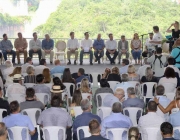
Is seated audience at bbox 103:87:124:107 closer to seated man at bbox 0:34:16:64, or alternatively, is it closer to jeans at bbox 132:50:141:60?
jeans at bbox 132:50:141:60

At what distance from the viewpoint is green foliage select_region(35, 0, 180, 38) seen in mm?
24797

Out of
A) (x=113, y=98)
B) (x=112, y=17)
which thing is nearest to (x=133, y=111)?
(x=113, y=98)

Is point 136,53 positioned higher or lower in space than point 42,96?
higher

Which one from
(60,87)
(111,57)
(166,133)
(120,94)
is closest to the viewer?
(166,133)

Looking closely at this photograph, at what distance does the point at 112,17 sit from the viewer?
2488cm

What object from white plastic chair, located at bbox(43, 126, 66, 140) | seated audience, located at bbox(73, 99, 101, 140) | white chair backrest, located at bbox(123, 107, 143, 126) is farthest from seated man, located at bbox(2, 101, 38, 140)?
white chair backrest, located at bbox(123, 107, 143, 126)

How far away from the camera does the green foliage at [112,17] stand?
24.8 m

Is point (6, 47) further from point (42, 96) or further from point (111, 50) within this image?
point (42, 96)

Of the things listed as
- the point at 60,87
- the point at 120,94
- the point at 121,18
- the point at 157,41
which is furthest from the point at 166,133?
the point at 121,18

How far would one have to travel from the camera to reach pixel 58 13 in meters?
25.6

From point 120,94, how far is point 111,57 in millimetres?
8097

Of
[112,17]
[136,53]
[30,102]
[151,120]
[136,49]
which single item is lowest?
[151,120]

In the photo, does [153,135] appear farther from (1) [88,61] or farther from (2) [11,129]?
(1) [88,61]

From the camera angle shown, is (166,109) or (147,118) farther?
(166,109)
